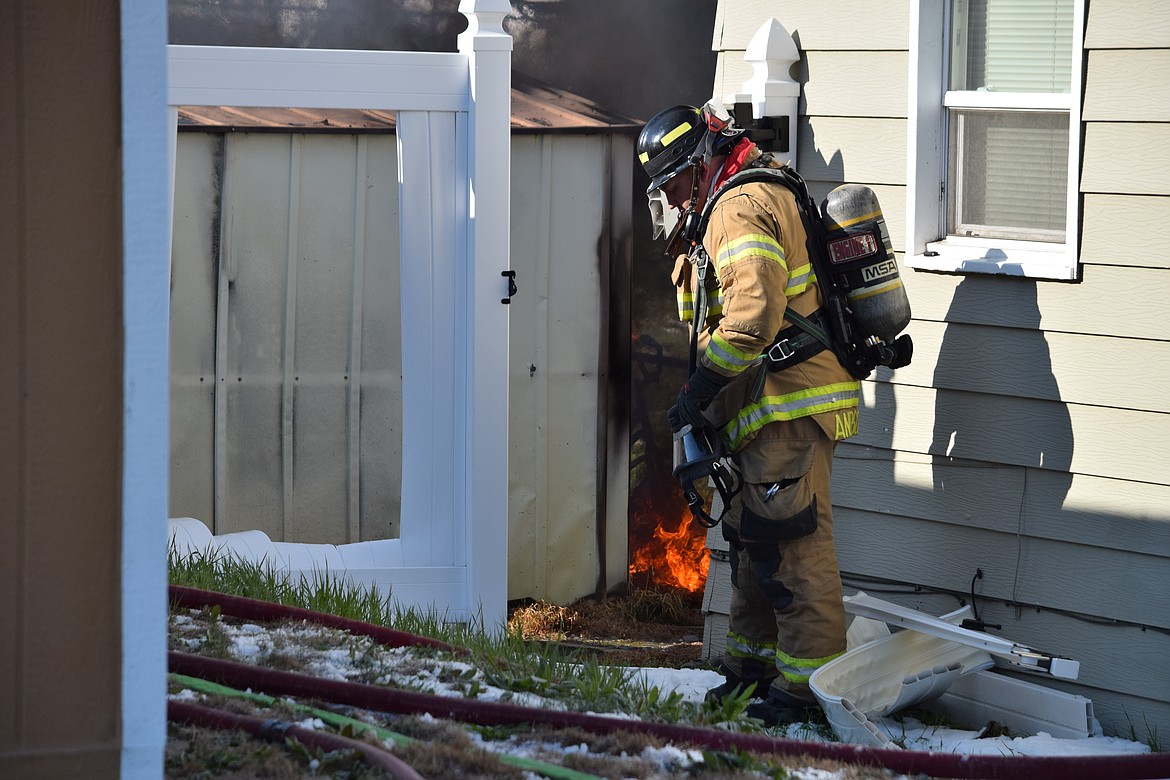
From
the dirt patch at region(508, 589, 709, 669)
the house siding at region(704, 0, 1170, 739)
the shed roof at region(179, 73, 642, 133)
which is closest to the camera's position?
the house siding at region(704, 0, 1170, 739)

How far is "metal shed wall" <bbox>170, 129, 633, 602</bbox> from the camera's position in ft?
22.3

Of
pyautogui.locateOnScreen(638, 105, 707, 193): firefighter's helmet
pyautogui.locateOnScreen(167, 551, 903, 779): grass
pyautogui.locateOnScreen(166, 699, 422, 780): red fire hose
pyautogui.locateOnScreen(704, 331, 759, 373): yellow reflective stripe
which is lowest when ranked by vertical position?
pyautogui.locateOnScreen(167, 551, 903, 779): grass

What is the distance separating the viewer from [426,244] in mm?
5453

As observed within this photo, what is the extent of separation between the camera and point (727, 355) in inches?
171

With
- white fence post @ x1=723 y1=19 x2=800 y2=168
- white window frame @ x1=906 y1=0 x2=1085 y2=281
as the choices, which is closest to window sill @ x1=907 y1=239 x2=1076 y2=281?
white window frame @ x1=906 y1=0 x2=1085 y2=281

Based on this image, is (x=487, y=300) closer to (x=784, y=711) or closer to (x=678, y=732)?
(x=784, y=711)

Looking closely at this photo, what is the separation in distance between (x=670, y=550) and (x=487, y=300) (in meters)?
2.62

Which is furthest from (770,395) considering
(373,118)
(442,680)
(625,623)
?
(373,118)

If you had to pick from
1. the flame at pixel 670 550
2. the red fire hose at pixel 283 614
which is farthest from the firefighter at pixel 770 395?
the flame at pixel 670 550

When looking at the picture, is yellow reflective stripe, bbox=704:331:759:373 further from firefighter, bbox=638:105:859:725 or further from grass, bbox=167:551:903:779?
grass, bbox=167:551:903:779

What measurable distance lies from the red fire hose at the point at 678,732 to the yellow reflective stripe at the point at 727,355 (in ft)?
5.10

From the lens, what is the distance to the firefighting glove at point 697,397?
14.6 feet

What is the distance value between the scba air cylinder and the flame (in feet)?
10.1

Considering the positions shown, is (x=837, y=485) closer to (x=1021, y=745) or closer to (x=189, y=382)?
(x=1021, y=745)
